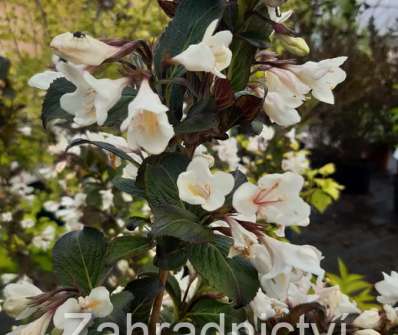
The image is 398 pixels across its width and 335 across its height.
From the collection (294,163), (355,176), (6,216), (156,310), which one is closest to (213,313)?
(156,310)

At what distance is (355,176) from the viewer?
4.98 m

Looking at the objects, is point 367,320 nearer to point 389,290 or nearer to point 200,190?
point 389,290

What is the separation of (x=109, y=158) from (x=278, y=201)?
363 millimetres

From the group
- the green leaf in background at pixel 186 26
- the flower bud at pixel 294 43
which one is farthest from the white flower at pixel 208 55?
the flower bud at pixel 294 43

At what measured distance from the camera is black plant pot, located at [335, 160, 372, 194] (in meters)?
4.98

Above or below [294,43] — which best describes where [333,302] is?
below

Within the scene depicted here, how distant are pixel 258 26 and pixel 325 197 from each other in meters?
2.12

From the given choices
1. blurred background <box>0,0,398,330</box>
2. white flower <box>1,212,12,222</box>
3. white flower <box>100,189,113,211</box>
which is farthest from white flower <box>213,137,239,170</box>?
white flower <box>1,212,12,222</box>

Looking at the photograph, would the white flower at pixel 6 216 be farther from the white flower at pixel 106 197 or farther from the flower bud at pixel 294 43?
the flower bud at pixel 294 43

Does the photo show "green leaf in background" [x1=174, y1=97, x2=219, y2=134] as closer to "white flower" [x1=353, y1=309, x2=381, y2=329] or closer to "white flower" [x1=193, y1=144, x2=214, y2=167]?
"white flower" [x1=193, y1=144, x2=214, y2=167]

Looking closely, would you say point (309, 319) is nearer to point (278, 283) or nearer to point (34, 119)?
point (278, 283)

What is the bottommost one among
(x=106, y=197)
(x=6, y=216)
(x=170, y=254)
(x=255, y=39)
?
(x=6, y=216)

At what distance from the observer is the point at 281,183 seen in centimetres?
53

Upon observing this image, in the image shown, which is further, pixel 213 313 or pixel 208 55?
pixel 213 313
